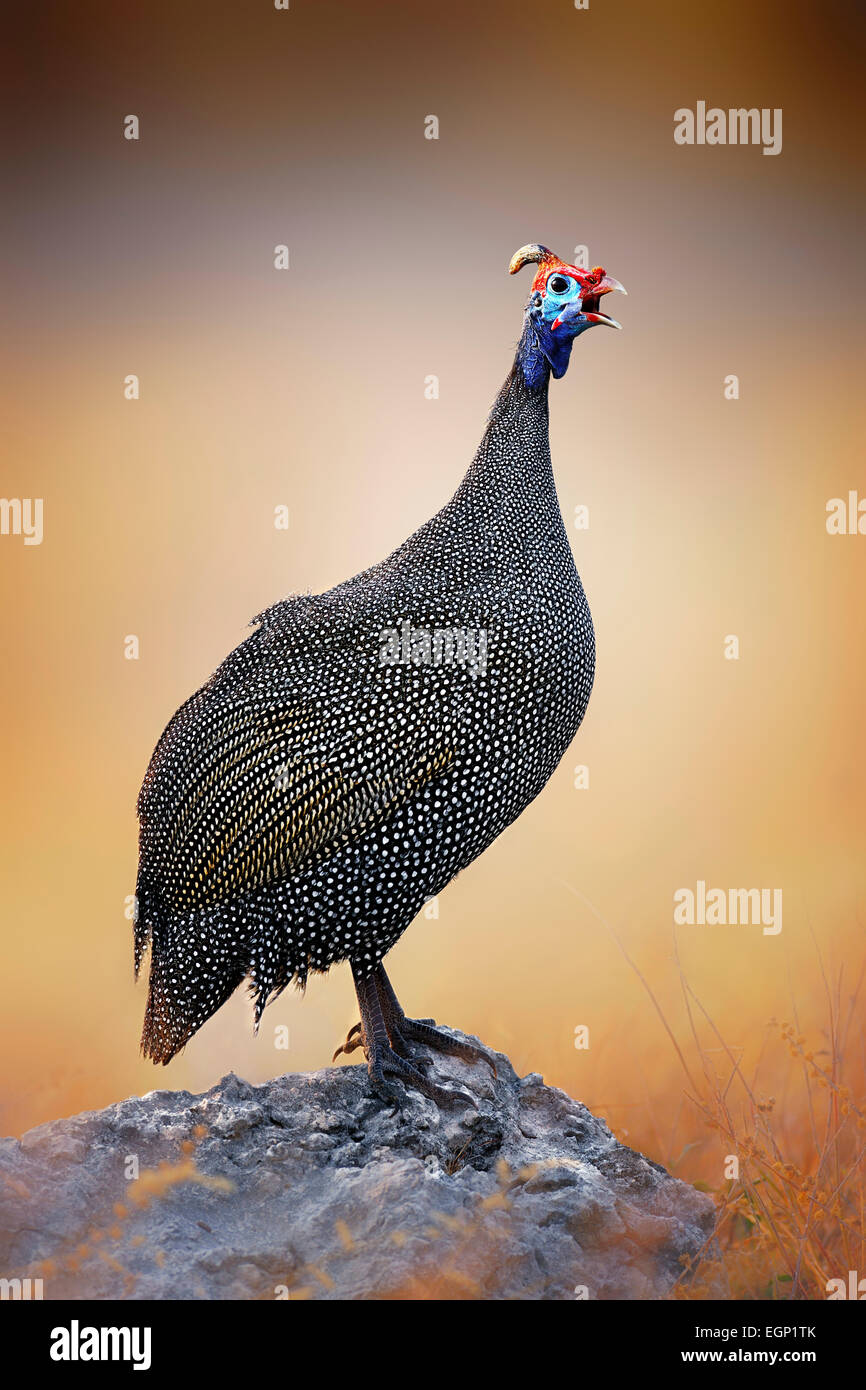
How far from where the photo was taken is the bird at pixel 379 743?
3613mm

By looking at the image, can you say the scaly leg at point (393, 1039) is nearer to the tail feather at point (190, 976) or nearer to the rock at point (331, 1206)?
the rock at point (331, 1206)

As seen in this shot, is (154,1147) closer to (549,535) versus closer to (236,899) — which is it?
Answer: (236,899)

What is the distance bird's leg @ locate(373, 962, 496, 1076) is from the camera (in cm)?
409

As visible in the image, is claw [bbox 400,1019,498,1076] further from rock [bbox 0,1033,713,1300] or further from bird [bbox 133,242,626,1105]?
rock [bbox 0,1033,713,1300]

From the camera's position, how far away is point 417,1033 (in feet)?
13.7

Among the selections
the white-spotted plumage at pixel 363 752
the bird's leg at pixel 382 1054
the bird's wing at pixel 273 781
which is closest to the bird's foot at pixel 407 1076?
the bird's leg at pixel 382 1054

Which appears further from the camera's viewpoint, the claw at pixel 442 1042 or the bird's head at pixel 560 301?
the claw at pixel 442 1042

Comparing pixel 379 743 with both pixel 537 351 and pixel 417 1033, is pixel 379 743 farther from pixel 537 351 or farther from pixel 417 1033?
pixel 537 351

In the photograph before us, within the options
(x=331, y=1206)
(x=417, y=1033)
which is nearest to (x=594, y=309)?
(x=417, y=1033)

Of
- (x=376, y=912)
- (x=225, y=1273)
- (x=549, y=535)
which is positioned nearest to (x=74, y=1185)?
(x=225, y=1273)

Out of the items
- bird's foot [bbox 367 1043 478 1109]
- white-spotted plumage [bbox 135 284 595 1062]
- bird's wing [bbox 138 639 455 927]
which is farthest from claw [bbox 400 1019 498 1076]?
bird's wing [bbox 138 639 455 927]

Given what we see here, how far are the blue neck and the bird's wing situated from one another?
1.18 m

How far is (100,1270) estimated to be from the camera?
3463 millimetres
